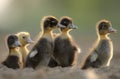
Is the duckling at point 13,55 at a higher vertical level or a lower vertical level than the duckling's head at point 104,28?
lower

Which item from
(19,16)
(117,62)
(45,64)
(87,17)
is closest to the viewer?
(45,64)

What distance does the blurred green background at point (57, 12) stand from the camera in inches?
1359

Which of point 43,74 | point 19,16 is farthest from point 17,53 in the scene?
point 19,16

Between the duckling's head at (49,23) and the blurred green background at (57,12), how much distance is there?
1585cm

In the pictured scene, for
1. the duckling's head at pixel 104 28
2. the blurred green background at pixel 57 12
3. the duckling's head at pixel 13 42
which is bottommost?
the blurred green background at pixel 57 12

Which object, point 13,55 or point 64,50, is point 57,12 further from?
point 13,55

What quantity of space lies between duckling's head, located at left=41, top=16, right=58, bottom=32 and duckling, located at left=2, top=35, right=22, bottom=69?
561 mm

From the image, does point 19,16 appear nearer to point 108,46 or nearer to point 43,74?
point 108,46

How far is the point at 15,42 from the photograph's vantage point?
15227mm

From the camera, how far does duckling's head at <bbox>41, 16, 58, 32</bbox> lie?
15219 millimetres


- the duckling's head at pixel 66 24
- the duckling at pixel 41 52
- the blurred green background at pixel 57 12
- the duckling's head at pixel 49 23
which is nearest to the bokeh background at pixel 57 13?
the blurred green background at pixel 57 12

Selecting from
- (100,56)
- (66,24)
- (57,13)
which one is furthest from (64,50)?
(57,13)

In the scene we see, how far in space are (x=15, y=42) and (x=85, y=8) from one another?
27058 mm

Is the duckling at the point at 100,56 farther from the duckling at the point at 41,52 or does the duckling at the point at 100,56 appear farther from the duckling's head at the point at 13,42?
the duckling's head at the point at 13,42
